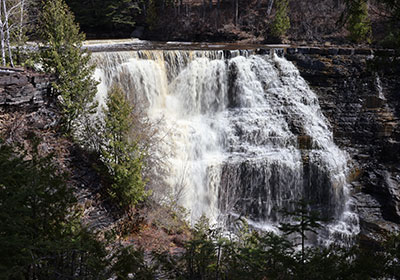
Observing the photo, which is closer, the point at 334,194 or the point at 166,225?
the point at 166,225

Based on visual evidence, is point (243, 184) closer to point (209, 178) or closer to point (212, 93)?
point (209, 178)

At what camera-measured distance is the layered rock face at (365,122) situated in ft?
48.9

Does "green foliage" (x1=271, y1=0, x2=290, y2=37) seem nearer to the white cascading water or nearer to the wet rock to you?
the white cascading water

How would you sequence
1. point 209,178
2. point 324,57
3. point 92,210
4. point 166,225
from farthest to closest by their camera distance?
1. point 324,57
2. point 209,178
3. point 166,225
4. point 92,210

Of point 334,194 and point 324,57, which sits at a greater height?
point 324,57

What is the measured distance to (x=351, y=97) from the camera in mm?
18391

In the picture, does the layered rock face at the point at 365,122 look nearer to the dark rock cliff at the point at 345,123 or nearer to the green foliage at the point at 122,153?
the dark rock cliff at the point at 345,123

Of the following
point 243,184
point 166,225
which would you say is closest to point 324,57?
point 243,184

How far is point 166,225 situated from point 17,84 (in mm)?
7371

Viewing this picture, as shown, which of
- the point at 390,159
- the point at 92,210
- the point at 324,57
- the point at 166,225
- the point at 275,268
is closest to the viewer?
the point at 275,268

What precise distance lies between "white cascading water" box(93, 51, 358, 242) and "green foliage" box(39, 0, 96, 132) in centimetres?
276

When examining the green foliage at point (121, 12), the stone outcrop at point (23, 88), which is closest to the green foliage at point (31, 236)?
the stone outcrop at point (23, 88)

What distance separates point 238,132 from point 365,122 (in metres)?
7.52

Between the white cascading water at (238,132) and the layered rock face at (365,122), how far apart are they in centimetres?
76
